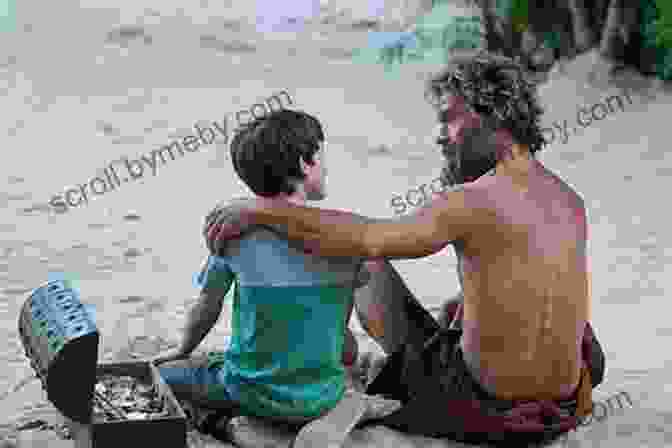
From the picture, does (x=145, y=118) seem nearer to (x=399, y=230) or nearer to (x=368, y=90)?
(x=368, y=90)

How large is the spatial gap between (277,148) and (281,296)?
379 millimetres

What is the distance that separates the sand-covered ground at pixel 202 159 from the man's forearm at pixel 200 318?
0.48 meters

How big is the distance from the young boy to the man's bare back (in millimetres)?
339

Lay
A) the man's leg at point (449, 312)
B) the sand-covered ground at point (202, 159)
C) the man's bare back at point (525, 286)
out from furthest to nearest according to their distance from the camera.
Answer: the sand-covered ground at point (202, 159) < the man's leg at point (449, 312) < the man's bare back at point (525, 286)

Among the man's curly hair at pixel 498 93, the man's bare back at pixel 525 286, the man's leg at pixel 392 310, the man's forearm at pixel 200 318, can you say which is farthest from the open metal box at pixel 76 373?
the man's curly hair at pixel 498 93

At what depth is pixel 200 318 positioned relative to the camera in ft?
12.2

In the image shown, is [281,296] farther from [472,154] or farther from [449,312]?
[449,312]

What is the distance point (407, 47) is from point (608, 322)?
6.19 m

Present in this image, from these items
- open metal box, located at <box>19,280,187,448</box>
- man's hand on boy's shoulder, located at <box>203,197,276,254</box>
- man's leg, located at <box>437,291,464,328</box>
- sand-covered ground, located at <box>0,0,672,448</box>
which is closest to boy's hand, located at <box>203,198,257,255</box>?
man's hand on boy's shoulder, located at <box>203,197,276,254</box>

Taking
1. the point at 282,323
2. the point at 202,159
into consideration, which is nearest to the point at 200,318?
the point at 282,323

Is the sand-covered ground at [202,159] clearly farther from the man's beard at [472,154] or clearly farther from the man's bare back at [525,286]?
the man's beard at [472,154]

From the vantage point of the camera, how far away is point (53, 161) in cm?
786

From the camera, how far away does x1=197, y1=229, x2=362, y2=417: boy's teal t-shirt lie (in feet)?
11.6

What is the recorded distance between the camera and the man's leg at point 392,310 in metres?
3.86
